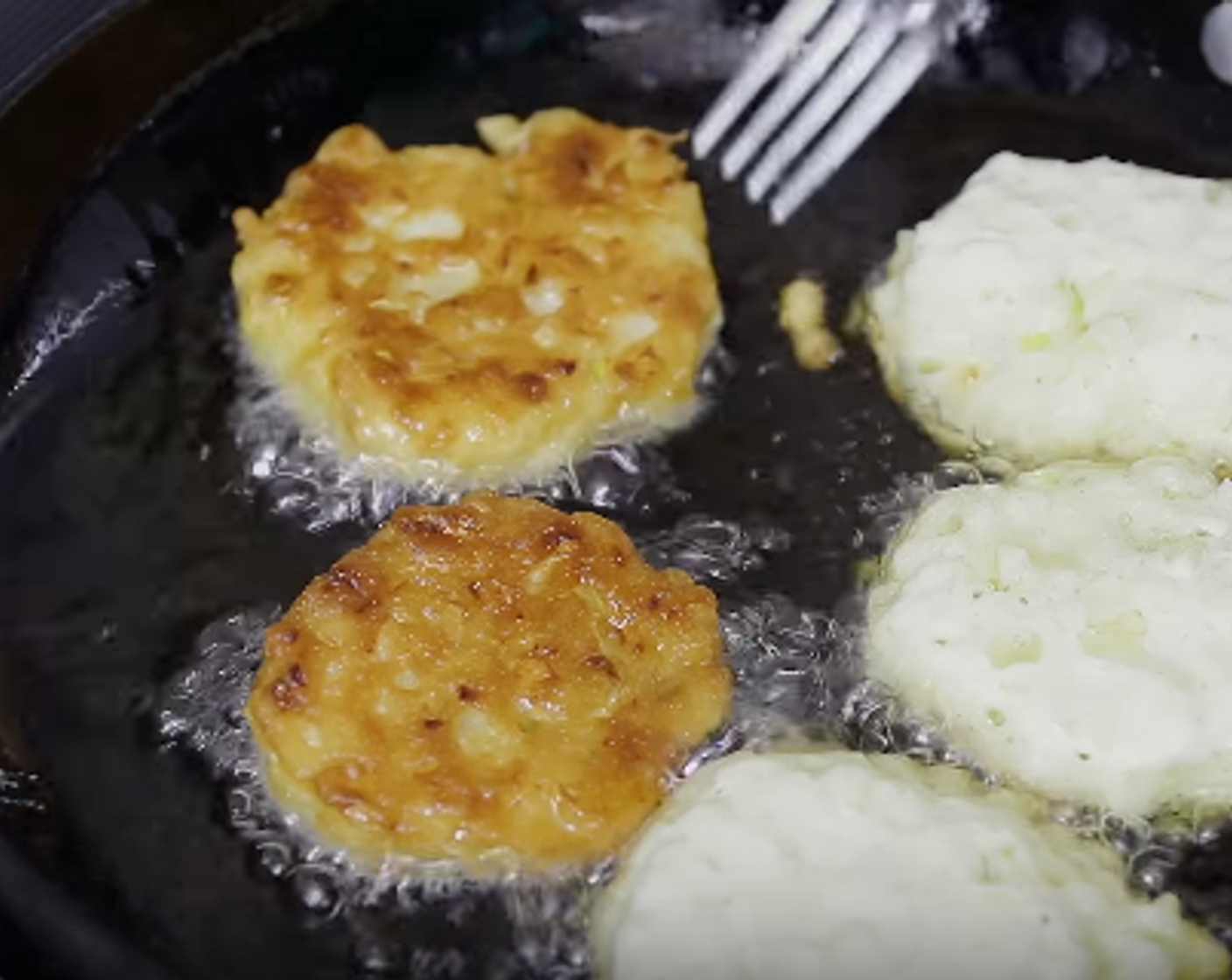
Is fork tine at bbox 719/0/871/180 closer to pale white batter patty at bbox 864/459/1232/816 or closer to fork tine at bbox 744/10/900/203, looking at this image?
fork tine at bbox 744/10/900/203

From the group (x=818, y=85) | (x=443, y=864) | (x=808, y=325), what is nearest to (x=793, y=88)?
(x=818, y=85)

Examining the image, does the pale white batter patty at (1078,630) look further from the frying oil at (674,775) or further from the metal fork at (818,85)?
the metal fork at (818,85)

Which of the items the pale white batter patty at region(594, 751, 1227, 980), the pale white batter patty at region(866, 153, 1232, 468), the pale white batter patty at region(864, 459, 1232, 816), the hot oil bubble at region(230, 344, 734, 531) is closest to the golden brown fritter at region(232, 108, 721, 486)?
the hot oil bubble at region(230, 344, 734, 531)

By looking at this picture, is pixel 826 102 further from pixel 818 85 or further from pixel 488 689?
pixel 488 689

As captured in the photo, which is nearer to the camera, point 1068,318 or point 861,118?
point 1068,318

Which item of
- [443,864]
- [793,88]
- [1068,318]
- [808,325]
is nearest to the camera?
[443,864]

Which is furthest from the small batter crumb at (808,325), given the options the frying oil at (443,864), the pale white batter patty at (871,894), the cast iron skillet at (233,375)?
the pale white batter patty at (871,894)
